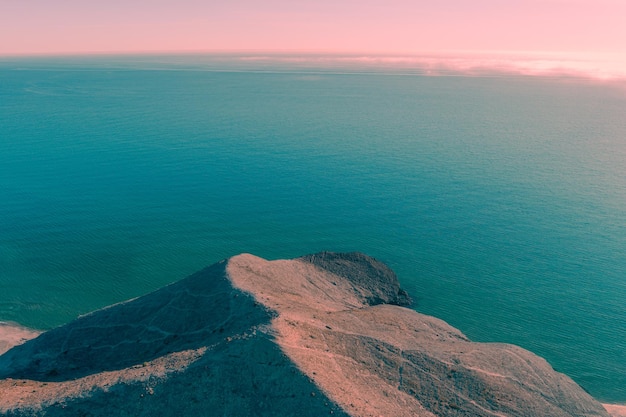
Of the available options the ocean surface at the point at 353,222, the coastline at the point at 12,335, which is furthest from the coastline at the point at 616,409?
the coastline at the point at 12,335

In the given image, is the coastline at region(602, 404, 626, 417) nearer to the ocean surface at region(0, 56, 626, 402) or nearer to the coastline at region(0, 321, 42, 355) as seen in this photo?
the ocean surface at region(0, 56, 626, 402)

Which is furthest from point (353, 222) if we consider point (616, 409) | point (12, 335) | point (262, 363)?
point (12, 335)

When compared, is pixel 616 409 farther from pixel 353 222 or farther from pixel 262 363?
pixel 353 222

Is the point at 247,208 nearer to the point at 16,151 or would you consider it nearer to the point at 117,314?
the point at 117,314

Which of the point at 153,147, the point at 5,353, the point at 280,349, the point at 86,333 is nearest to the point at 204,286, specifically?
the point at 86,333

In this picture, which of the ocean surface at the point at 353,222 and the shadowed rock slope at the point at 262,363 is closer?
the shadowed rock slope at the point at 262,363

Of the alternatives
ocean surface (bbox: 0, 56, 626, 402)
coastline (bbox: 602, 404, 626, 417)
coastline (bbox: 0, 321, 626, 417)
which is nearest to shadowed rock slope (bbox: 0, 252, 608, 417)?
coastline (bbox: 602, 404, 626, 417)

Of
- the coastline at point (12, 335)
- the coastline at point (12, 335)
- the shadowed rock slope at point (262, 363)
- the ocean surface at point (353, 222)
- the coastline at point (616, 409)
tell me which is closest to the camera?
the shadowed rock slope at point (262, 363)

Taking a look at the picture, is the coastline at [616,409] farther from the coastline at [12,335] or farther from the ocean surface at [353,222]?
the coastline at [12,335]
